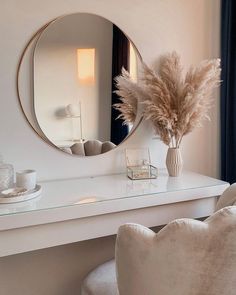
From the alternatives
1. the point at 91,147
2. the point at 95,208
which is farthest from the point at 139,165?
the point at 95,208

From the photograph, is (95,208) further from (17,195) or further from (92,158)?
(92,158)

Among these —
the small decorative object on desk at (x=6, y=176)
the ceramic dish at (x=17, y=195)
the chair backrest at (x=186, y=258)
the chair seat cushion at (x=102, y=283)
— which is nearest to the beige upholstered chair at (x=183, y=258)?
the chair backrest at (x=186, y=258)

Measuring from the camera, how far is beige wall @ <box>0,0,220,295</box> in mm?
1465

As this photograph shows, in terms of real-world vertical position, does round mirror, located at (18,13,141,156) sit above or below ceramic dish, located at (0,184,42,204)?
above

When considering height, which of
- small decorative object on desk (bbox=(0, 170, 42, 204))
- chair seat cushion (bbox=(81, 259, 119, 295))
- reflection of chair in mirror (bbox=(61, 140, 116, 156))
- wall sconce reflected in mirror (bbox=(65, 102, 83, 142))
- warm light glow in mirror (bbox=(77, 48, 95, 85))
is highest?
warm light glow in mirror (bbox=(77, 48, 95, 85))

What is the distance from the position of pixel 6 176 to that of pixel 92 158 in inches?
19.6

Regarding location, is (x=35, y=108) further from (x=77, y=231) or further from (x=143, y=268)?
(x=143, y=268)

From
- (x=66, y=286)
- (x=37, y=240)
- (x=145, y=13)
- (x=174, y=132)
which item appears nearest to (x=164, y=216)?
(x=174, y=132)

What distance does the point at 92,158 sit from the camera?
1691mm

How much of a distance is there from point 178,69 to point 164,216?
0.83 metres

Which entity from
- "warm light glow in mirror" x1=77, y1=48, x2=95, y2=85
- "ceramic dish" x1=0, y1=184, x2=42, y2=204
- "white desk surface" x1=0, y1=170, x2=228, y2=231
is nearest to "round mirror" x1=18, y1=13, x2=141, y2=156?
"warm light glow in mirror" x1=77, y1=48, x2=95, y2=85

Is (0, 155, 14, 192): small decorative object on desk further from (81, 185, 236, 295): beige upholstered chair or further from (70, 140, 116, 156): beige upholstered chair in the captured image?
(81, 185, 236, 295): beige upholstered chair

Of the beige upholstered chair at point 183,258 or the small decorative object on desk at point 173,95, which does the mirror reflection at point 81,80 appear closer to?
the small decorative object on desk at point 173,95

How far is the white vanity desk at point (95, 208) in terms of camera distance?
Answer: 1150 mm
